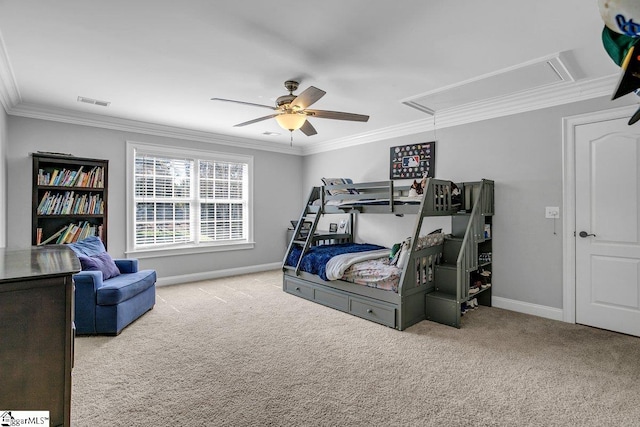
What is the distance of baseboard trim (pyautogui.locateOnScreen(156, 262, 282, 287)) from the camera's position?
503 cm

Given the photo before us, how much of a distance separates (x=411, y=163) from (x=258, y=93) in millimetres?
2460

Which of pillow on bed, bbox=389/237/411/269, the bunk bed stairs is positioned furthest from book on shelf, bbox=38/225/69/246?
the bunk bed stairs

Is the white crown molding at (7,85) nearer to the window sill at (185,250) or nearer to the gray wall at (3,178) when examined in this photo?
the gray wall at (3,178)

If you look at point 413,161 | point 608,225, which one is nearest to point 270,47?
point 413,161

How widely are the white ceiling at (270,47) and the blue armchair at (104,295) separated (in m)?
1.73

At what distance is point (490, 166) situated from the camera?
4.01m

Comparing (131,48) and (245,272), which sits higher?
(131,48)

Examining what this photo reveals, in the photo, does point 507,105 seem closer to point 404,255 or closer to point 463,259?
point 463,259

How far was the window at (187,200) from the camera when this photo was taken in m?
4.84

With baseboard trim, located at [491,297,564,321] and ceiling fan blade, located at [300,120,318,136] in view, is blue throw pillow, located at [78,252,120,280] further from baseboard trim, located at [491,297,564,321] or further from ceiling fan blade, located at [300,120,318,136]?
baseboard trim, located at [491,297,564,321]

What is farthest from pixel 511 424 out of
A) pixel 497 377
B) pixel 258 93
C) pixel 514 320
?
pixel 258 93

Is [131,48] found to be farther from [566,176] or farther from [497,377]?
[566,176]

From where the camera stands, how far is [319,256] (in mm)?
4195

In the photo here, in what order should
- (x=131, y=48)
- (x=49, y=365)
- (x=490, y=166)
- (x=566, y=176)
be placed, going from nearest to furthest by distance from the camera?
(x=49, y=365) < (x=131, y=48) < (x=566, y=176) < (x=490, y=166)
